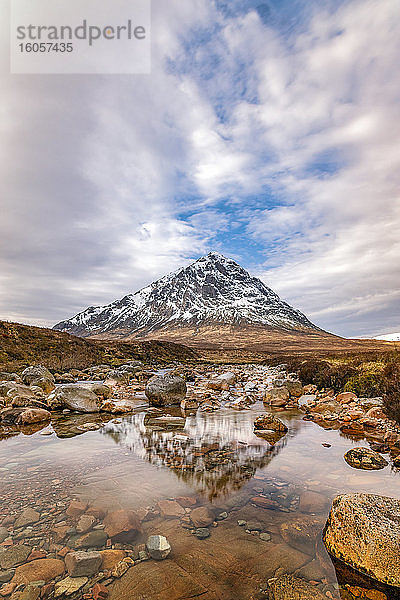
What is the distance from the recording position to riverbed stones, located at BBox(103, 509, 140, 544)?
441 centimetres

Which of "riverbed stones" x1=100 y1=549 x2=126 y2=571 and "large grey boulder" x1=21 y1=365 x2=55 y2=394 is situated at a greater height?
"large grey boulder" x1=21 y1=365 x2=55 y2=394

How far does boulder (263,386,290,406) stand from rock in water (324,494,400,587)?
11726 millimetres

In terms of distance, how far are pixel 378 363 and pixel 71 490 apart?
1715 cm

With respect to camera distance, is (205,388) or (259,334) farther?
(259,334)

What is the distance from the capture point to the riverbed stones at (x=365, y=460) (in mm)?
6887

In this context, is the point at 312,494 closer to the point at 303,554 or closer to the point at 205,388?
the point at 303,554

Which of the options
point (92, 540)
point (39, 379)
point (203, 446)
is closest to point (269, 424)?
point (203, 446)

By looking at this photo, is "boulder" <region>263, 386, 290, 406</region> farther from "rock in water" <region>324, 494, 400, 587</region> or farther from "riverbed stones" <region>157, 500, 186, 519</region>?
"rock in water" <region>324, 494, 400, 587</region>

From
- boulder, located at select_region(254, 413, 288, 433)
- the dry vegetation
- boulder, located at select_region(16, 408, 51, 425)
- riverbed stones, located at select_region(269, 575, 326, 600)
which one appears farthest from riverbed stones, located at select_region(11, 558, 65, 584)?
the dry vegetation

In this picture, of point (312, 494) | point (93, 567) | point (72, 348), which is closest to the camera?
point (93, 567)

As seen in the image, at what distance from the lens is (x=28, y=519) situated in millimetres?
4781

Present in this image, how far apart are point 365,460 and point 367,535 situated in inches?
145

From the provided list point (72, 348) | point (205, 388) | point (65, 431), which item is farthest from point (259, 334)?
point (65, 431)

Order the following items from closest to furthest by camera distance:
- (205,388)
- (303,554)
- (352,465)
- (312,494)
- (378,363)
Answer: (303,554)
(312,494)
(352,465)
(378,363)
(205,388)
